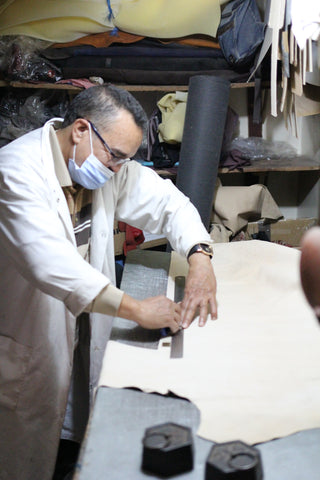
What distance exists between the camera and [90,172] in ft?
5.78

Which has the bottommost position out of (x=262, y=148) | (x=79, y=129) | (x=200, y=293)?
(x=262, y=148)

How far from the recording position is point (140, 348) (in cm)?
145

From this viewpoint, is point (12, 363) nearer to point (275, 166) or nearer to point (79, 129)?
point (79, 129)

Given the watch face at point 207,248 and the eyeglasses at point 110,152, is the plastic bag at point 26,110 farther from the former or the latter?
the watch face at point 207,248

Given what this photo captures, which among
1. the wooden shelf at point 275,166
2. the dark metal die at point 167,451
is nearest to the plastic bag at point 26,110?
the wooden shelf at point 275,166

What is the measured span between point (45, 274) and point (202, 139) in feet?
6.32

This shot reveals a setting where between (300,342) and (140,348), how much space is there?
0.47 meters

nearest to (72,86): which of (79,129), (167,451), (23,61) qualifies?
(23,61)

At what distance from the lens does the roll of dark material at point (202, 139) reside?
3.08 meters

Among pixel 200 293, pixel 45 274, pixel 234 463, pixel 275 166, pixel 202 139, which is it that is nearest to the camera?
pixel 234 463

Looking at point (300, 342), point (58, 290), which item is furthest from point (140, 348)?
A: point (300, 342)

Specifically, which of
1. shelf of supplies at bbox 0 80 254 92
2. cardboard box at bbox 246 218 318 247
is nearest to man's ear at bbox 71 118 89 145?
shelf of supplies at bbox 0 80 254 92

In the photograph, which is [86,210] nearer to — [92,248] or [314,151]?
[92,248]

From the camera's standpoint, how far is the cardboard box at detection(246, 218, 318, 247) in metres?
3.58
